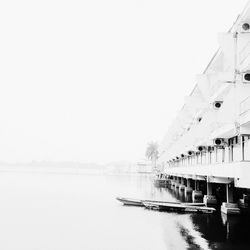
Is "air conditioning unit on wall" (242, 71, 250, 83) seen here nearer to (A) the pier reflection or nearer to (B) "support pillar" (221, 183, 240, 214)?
(A) the pier reflection

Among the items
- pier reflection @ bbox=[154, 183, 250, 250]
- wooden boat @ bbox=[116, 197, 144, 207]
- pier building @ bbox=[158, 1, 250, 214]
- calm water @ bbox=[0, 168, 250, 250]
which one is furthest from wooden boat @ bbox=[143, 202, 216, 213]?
pier building @ bbox=[158, 1, 250, 214]

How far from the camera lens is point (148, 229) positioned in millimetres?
31625

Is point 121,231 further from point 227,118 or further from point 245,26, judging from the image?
point 245,26

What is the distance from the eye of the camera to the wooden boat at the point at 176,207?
3917cm

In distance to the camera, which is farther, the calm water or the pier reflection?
the calm water

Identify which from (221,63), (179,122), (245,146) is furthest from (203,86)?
(179,122)

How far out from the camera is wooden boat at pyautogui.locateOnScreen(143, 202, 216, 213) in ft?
129

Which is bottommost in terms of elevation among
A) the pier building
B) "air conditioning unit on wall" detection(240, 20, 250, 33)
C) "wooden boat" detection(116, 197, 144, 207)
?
"wooden boat" detection(116, 197, 144, 207)

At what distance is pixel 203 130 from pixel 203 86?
14.0 ft

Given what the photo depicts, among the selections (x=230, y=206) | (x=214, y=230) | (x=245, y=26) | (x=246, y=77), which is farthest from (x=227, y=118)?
(x=230, y=206)

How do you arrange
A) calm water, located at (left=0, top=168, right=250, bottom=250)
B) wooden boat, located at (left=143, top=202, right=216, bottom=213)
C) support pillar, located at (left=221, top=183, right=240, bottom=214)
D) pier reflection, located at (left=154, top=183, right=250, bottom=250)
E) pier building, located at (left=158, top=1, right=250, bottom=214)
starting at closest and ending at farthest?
pier building, located at (left=158, top=1, right=250, bottom=214), pier reflection, located at (left=154, top=183, right=250, bottom=250), calm water, located at (left=0, top=168, right=250, bottom=250), support pillar, located at (left=221, top=183, right=240, bottom=214), wooden boat, located at (left=143, top=202, right=216, bottom=213)

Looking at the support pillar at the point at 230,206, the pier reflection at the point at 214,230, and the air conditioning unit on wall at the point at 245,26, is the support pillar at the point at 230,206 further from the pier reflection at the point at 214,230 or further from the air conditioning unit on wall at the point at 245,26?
the air conditioning unit on wall at the point at 245,26

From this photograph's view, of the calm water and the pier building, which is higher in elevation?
the pier building

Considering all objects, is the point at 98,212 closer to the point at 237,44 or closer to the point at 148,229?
the point at 148,229
